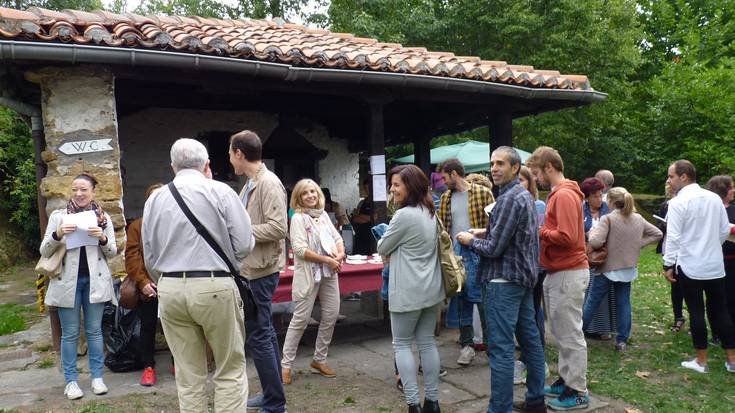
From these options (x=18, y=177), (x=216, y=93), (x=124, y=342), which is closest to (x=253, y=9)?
(x=18, y=177)

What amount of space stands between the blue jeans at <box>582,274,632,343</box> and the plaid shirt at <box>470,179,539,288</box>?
233 centimetres

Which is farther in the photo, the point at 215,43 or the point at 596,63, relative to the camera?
the point at 596,63

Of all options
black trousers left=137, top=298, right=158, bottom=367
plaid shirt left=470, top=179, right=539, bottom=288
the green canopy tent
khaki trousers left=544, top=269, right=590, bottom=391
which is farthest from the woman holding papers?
the green canopy tent

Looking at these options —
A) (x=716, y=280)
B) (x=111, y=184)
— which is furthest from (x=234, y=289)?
(x=716, y=280)

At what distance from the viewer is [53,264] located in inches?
162

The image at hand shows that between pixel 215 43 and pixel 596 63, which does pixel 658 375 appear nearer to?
pixel 215 43

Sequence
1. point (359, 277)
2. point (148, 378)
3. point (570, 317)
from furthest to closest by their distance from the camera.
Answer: point (359, 277)
point (148, 378)
point (570, 317)

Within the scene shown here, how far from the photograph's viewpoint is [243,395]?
10.1 ft

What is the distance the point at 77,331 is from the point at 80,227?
0.80 m

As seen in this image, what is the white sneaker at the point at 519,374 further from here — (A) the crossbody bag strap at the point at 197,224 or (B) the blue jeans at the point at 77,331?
(B) the blue jeans at the point at 77,331

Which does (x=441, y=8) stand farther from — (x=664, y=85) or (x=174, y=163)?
(x=174, y=163)

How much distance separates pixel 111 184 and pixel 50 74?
42.0 inches

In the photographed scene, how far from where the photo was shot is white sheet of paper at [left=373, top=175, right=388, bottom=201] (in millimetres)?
6473

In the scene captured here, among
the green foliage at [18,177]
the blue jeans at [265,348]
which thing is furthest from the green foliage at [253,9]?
the blue jeans at [265,348]
